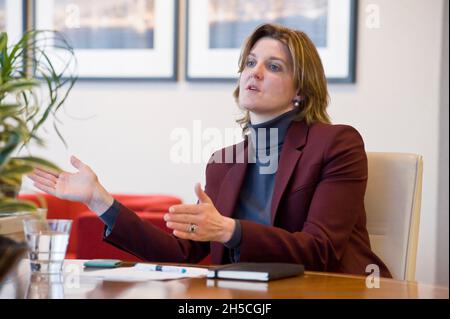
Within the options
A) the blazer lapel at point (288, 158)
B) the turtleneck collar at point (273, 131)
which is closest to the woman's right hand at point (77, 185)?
the blazer lapel at point (288, 158)

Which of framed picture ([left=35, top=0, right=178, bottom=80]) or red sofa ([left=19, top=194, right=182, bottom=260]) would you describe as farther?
framed picture ([left=35, top=0, right=178, bottom=80])

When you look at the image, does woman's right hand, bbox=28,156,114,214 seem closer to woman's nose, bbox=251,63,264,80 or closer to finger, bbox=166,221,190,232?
finger, bbox=166,221,190,232

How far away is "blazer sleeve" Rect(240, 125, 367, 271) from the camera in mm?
1733

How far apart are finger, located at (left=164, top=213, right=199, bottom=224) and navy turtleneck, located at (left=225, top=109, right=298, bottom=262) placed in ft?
1.56

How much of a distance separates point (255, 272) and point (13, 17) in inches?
128

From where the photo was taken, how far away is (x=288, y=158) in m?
2.05

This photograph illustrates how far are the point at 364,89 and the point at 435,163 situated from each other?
0.51m

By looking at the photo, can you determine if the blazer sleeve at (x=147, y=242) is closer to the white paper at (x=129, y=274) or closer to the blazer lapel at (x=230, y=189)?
the blazer lapel at (x=230, y=189)

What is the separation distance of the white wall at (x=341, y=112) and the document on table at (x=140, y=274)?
2.37 metres

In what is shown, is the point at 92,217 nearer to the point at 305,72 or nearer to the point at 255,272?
the point at 305,72

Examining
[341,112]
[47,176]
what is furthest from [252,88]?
[341,112]

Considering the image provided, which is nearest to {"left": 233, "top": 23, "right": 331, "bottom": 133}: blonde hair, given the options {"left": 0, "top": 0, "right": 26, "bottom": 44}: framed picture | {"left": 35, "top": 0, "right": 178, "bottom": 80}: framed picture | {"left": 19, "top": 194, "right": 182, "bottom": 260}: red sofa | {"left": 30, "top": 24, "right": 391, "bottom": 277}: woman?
{"left": 30, "top": 24, "right": 391, "bottom": 277}: woman

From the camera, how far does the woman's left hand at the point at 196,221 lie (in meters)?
1.59

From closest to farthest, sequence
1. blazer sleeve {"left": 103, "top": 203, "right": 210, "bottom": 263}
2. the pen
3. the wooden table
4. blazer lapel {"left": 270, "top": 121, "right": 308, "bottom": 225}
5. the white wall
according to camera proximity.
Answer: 1. the wooden table
2. the pen
3. blazer sleeve {"left": 103, "top": 203, "right": 210, "bottom": 263}
4. blazer lapel {"left": 270, "top": 121, "right": 308, "bottom": 225}
5. the white wall
